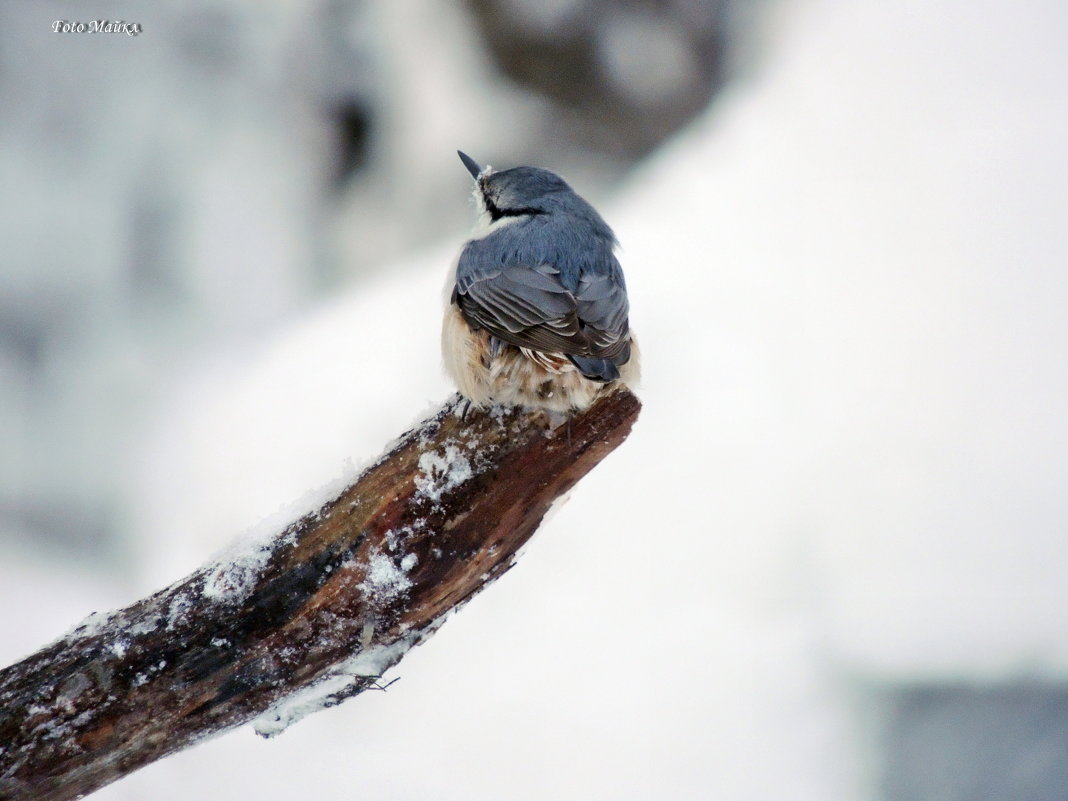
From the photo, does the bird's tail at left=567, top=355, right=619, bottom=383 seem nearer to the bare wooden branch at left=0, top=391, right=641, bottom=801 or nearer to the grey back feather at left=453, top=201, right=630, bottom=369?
the grey back feather at left=453, top=201, right=630, bottom=369

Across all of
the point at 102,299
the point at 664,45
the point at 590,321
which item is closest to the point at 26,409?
the point at 102,299

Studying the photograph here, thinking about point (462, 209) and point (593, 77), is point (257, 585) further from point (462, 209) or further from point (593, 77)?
point (593, 77)

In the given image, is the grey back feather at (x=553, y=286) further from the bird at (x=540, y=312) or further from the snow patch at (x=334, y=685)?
the snow patch at (x=334, y=685)

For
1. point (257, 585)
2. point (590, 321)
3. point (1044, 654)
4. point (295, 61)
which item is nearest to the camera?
point (257, 585)
